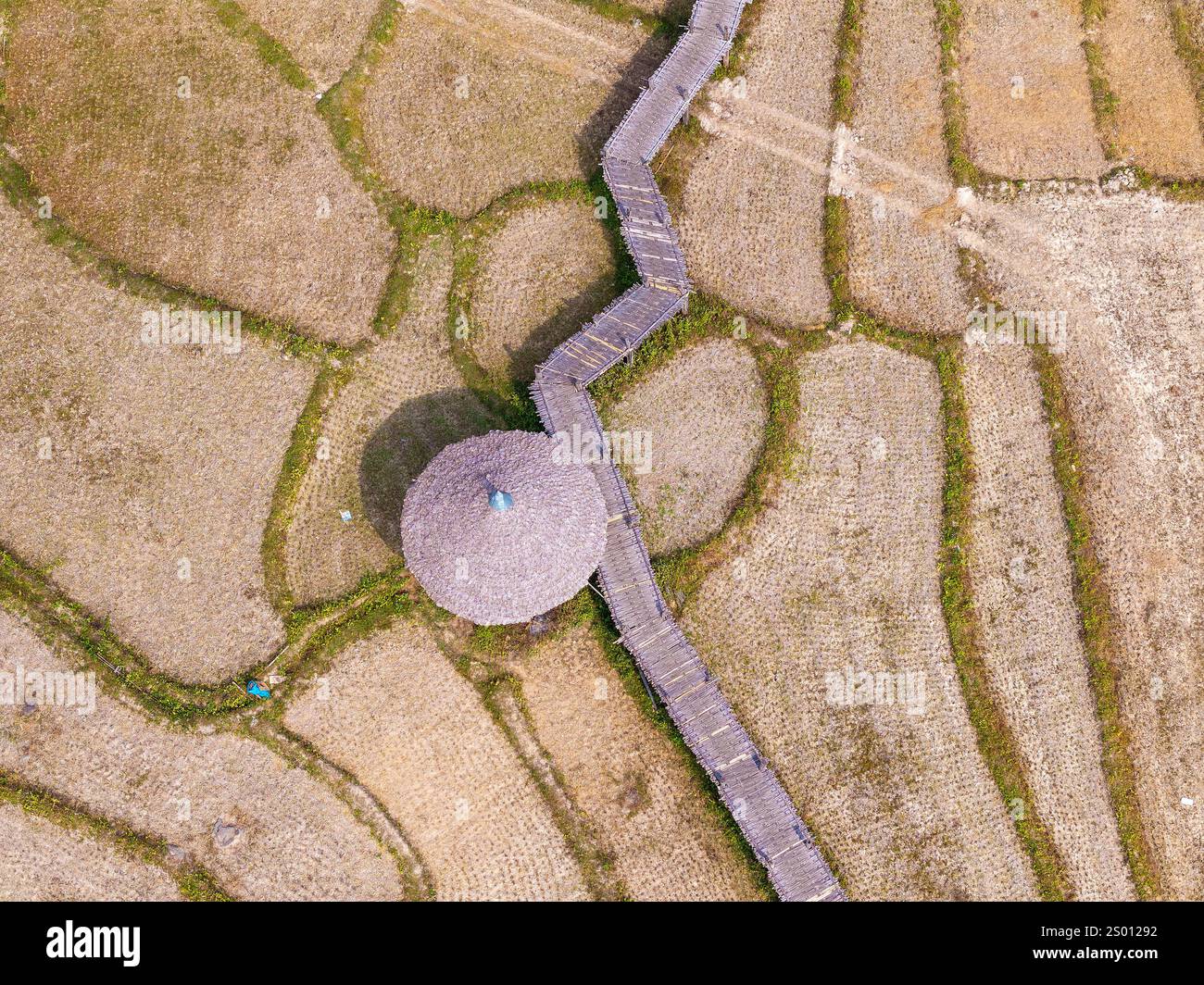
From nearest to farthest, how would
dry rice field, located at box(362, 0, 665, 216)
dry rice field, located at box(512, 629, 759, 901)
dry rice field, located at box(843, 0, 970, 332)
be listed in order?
dry rice field, located at box(512, 629, 759, 901) < dry rice field, located at box(843, 0, 970, 332) < dry rice field, located at box(362, 0, 665, 216)

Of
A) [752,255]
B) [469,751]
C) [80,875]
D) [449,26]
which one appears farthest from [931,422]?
[80,875]

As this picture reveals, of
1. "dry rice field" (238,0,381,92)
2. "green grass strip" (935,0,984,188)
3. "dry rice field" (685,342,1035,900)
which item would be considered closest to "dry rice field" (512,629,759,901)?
"dry rice field" (685,342,1035,900)

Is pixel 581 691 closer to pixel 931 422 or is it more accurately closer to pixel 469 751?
pixel 469 751

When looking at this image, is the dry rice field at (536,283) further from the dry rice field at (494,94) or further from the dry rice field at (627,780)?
the dry rice field at (627,780)

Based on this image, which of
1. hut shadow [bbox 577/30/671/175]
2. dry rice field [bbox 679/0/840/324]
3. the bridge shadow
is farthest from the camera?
hut shadow [bbox 577/30/671/175]

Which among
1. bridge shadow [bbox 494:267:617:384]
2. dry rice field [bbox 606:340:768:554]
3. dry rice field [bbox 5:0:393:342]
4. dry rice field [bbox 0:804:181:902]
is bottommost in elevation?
dry rice field [bbox 0:804:181:902]

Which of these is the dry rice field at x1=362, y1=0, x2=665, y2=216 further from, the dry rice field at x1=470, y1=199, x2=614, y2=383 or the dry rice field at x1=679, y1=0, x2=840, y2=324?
the dry rice field at x1=679, y1=0, x2=840, y2=324

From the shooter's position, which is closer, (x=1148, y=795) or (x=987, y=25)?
(x=1148, y=795)
